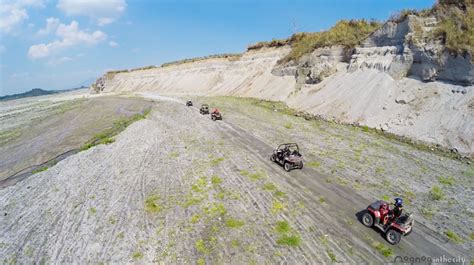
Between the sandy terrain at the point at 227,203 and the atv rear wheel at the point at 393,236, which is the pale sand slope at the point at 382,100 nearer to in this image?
the sandy terrain at the point at 227,203

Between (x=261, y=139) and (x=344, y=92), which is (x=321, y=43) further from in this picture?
(x=261, y=139)

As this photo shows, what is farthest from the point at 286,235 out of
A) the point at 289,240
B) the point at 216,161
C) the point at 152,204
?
the point at 216,161

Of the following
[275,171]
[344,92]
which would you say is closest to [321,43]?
[344,92]

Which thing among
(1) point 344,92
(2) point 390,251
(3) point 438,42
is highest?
(3) point 438,42

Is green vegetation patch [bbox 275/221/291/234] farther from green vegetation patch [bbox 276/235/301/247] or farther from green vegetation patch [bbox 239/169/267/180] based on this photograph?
green vegetation patch [bbox 239/169/267/180]

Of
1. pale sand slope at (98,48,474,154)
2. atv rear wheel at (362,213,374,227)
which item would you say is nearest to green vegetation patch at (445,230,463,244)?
atv rear wheel at (362,213,374,227)

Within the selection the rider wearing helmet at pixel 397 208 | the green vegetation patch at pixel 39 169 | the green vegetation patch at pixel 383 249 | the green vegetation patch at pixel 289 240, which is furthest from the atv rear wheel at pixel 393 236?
the green vegetation patch at pixel 39 169
